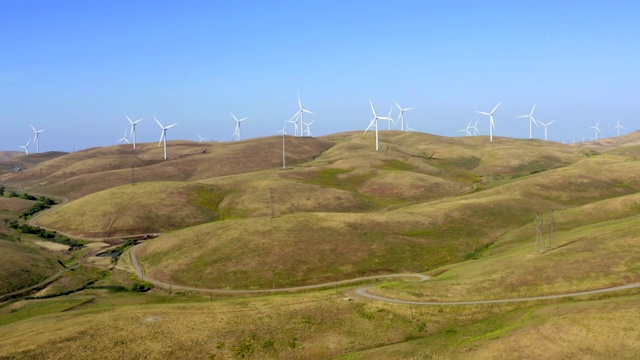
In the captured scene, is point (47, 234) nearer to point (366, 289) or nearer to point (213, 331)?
point (213, 331)

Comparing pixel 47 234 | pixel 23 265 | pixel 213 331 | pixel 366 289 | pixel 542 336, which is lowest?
pixel 213 331

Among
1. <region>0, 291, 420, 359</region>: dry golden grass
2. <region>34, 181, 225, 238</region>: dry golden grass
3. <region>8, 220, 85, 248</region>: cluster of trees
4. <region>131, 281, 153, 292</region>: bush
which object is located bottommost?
<region>131, 281, 153, 292</region>: bush

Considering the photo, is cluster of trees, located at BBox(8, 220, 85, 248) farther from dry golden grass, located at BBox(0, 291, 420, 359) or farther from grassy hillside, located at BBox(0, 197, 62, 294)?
dry golden grass, located at BBox(0, 291, 420, 359)

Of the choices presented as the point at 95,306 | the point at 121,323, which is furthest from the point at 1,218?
the point at 121,323

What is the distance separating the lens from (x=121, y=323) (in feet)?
239

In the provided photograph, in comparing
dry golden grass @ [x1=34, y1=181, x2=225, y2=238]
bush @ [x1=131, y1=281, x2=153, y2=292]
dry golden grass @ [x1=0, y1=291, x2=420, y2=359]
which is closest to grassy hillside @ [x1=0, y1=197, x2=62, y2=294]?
bush @ [x1=131, y1=281, x2=153, y2=292]

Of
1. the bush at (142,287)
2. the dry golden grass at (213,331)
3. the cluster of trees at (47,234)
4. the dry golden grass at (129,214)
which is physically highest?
the dry golden grass at (129,214)

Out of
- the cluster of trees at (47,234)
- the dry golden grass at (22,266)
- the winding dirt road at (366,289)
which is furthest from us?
Result: the cluster of trees at (47,234)

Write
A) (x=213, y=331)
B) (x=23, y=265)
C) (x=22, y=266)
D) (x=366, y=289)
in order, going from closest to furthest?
(x=213, y=331) → (x=366, y=289) → (x=22, y=266) → (x=23, y=265)

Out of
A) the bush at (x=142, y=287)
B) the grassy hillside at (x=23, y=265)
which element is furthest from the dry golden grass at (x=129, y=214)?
the bush at (x=142, y=287)

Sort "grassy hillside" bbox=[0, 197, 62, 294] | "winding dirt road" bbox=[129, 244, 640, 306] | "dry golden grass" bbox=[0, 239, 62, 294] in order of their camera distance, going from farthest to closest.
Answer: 1. "grassy hillside" bbox=[0, 197, 62, 294]
2. "dry golden grass" bbox=[0, 239, 62, 294]
3. "winding dirt road" bbox=[129, 244, 640, 306]

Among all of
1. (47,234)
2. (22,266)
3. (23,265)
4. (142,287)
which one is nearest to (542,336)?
(142,287)

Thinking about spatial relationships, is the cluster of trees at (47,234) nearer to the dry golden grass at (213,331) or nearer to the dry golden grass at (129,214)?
the dry golden grass at (129,214)

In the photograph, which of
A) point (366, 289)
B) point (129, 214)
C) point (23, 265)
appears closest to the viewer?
point (366, 289)
